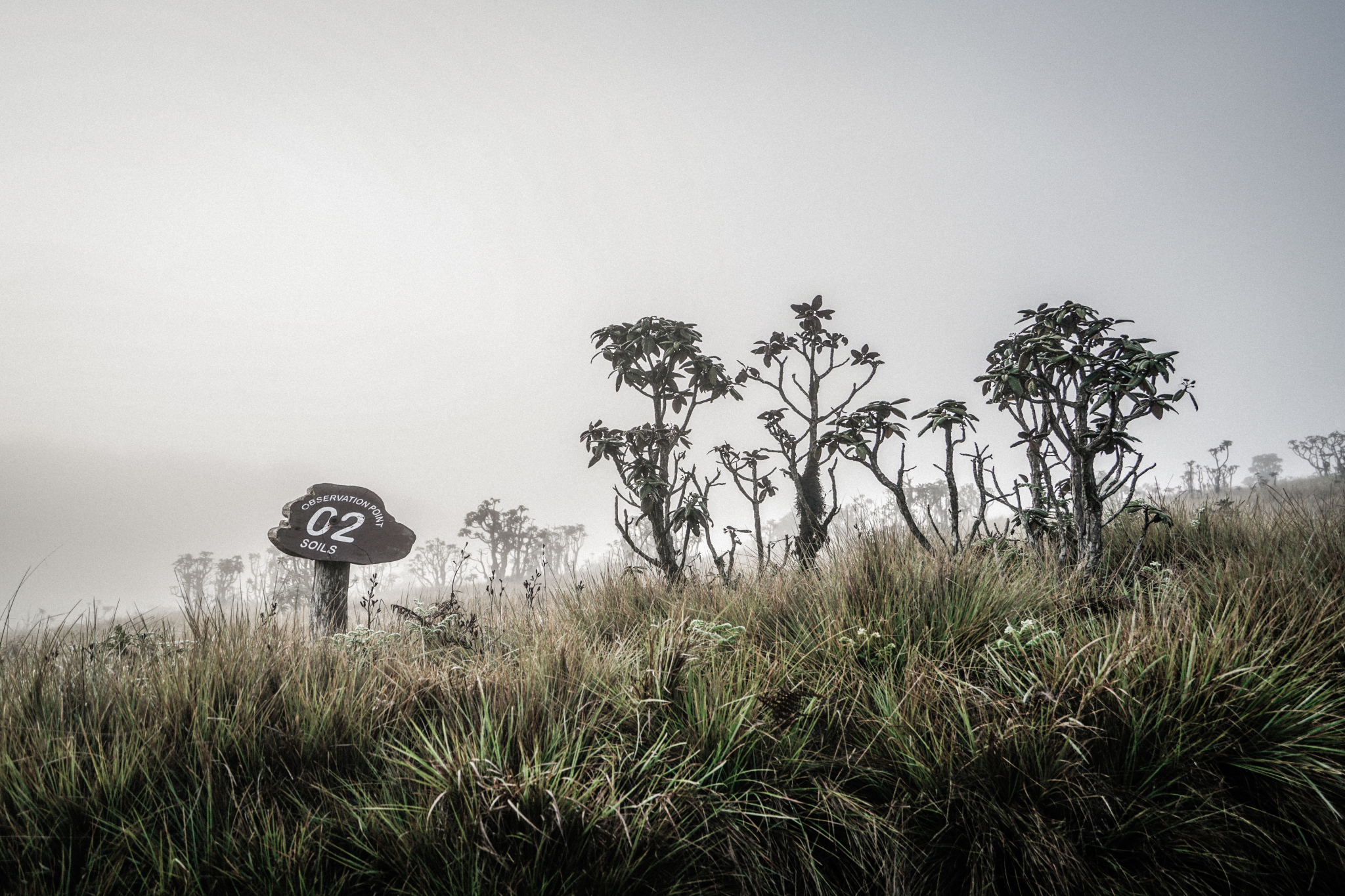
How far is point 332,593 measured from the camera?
16.8 ft

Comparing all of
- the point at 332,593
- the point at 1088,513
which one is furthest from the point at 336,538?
the point at 1088,513

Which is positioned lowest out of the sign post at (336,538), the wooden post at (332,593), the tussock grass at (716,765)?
the tussock grass at (716,765)

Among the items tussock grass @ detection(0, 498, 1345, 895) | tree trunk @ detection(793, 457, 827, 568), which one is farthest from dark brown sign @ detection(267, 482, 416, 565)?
tree trunk @ detection(793, 457, 827, 568)

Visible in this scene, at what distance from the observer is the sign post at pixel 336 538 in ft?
16.4

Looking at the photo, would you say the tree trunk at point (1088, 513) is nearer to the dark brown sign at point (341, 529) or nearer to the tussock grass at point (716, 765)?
the tussock grass at point (716, 765)

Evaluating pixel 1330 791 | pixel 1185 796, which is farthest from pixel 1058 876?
pixel 1330 791

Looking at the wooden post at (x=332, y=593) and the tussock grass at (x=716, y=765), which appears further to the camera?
the wooden post at (x=332, y=593)

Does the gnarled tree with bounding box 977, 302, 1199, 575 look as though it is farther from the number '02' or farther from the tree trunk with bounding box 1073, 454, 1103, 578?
the number '02'

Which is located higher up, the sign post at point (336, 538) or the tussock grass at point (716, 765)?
the sign post at point (336, 538)

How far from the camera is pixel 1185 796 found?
6.13 ft

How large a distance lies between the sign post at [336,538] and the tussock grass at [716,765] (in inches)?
85.8

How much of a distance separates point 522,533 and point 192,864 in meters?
28.0

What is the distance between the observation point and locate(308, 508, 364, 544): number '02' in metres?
5.12

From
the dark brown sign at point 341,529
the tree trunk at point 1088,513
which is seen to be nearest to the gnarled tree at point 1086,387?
the tree trunk at point 1088,513
